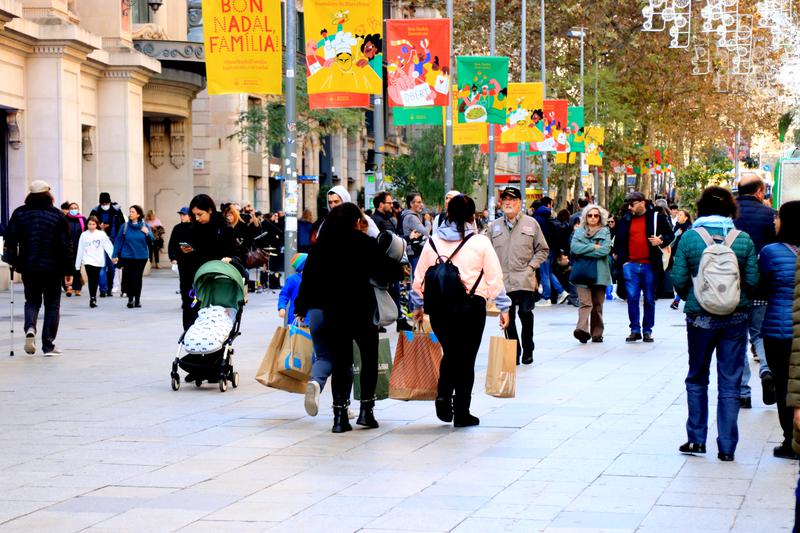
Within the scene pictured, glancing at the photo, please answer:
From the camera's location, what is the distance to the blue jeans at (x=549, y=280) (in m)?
25.4

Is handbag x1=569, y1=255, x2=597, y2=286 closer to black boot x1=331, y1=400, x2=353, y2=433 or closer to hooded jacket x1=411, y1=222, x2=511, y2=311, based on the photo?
hooded jacket x1=411, y1=222, x2=511, y2=311

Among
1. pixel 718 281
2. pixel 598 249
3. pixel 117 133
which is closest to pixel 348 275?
pixel 718 281

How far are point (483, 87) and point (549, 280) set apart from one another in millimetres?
6990

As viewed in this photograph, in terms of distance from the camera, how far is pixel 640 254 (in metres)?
18.7

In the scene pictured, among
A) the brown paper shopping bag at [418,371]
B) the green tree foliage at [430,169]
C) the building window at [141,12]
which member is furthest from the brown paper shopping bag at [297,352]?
the green tree foliage at [430,169]

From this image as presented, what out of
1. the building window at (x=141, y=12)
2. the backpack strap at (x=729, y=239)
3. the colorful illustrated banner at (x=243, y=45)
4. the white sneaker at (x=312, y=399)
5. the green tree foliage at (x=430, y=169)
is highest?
the building window at (x=141, y=12)

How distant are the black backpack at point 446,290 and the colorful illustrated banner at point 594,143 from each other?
4165cm

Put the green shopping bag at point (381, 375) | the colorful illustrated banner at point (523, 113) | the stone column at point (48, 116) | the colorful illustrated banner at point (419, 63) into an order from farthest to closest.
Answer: the colorful illustrated banner at point (523, 113)
the stone column at point (48, 116)
the colorful illustrated banner at point (419, 63)
the green shopping bag at point (381, 375)

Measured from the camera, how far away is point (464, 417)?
1086 centimetres

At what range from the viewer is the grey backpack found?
9188mm

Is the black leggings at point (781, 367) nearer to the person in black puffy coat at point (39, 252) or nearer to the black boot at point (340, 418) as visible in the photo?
the black boot at point (340, 418)

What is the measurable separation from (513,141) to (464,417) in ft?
94.3

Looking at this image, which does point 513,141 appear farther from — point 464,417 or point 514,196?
point 464,417

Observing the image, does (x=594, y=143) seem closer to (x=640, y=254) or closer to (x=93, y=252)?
(x=93, y=252)
